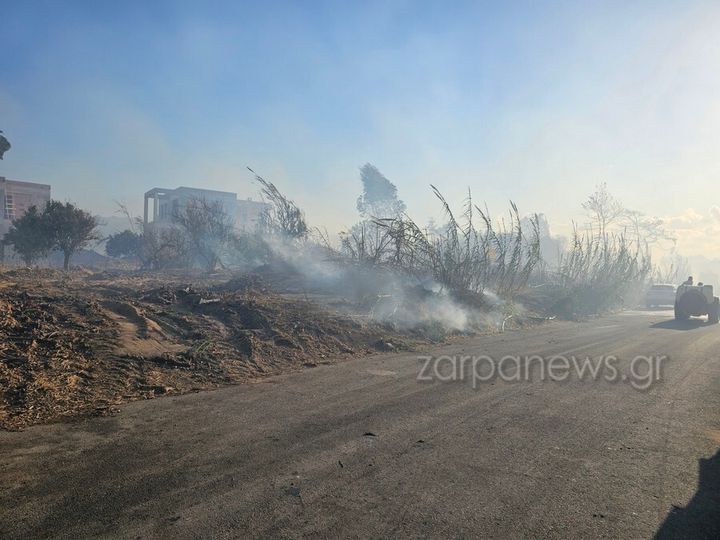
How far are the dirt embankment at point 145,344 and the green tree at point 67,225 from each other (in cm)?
1543

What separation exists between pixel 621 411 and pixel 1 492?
684cm

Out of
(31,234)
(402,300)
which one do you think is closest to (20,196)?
(31,234)

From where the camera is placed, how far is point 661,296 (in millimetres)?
35844

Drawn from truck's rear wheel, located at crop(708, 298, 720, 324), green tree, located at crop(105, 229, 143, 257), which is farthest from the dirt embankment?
green tree, located at crop(105, 229, 143, 257)

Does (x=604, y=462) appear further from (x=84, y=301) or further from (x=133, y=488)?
(x=84, y=301)

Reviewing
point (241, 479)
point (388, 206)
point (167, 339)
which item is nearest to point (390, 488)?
point (241, 479)

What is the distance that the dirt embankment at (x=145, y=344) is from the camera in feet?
21.7

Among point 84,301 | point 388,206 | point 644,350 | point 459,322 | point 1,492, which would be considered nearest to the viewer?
point 1,492

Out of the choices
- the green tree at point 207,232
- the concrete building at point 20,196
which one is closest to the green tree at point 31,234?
the green tree at point 207,232

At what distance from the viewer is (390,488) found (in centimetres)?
406

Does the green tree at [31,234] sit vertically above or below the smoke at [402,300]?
above

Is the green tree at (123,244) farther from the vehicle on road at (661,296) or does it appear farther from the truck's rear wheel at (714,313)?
the vehicle on road at (661,296)

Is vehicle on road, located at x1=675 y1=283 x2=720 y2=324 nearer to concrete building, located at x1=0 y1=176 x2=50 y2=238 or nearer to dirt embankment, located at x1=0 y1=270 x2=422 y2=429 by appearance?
dirt embankment, located at x1=0 y1=270 x2=422 y2=429

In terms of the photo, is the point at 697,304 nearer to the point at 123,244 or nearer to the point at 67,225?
the point at 67,225
